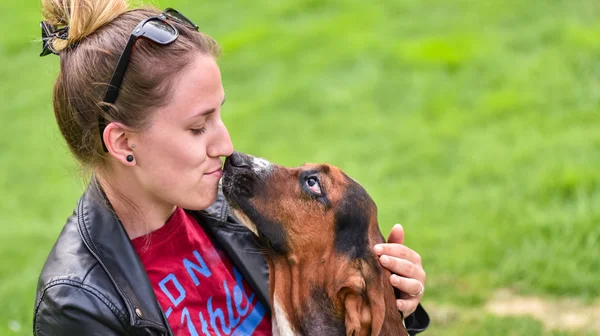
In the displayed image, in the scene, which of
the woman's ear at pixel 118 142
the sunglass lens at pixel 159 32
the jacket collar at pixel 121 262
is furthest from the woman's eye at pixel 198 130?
the jacket collar at pixel 121 262

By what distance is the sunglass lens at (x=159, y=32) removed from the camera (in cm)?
344

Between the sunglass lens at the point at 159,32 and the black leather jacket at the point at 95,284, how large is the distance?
0.70 meters

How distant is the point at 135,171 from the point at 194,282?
1.81 feet

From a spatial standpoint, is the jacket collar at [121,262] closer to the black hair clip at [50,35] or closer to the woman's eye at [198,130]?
the woman's eye at [198,130]

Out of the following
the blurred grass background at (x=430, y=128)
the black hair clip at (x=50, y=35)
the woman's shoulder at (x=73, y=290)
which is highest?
the blurred grass background at (x=430, y=128)

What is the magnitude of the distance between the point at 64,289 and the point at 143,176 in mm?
597

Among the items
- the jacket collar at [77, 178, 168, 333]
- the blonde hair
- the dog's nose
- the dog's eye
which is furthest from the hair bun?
the dog's eye

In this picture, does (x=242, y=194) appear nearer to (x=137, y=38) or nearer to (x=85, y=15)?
(x=137, y=38)

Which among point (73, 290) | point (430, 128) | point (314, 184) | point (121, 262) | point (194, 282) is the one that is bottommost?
point (73, 290)

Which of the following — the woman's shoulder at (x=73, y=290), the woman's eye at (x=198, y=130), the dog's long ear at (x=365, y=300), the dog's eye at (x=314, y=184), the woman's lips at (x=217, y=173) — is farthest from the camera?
the dog's eye at (x=314, y=184)

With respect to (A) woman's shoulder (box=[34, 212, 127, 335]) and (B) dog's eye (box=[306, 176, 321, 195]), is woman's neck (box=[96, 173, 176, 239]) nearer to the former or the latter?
(A) woman's shoulder (box=[34, 212, 127, 335])

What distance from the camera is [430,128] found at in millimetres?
9180

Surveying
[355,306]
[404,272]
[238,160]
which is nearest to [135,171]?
[238,160]

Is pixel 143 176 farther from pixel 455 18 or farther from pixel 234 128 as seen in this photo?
pixel 455 18
